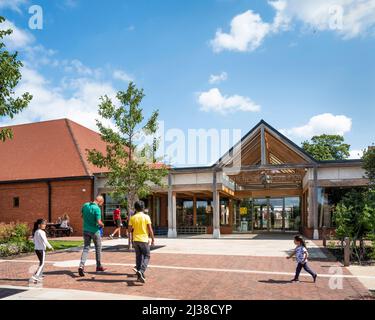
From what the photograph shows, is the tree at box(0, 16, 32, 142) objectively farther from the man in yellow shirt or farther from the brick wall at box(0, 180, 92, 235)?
the brick wall at box(0, 180, 92, 235)

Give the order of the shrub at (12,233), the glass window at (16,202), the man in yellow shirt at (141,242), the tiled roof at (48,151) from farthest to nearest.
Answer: the glass window at (16,202)
the tiled roof at (48,151)
the shrub at (12,233)
the man in yellow shirt at (141,242)

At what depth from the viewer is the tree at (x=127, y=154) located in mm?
16438

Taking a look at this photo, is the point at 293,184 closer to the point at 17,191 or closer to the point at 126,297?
the point at 17,191

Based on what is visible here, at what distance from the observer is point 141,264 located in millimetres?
8758

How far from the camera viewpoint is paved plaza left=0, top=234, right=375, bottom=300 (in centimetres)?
749

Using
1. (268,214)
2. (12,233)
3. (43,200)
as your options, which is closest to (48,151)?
(43,200)

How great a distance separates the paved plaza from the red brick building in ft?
39.2

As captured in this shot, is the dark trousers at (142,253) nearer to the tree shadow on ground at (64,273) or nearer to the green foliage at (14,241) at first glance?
the tree shadow on ground at (64,273)

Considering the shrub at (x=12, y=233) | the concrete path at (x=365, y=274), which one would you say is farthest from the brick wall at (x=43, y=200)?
the concrete path at (x=365, y=274)

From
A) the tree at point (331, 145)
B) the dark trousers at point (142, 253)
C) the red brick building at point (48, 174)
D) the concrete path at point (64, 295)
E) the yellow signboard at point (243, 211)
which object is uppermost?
the tree at point (331, 145)

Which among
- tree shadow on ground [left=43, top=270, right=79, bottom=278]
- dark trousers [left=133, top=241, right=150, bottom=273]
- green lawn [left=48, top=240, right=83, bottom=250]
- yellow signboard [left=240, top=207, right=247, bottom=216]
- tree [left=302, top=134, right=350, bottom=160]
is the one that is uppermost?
tree [left=302, top=134, right=350, bottom=160]

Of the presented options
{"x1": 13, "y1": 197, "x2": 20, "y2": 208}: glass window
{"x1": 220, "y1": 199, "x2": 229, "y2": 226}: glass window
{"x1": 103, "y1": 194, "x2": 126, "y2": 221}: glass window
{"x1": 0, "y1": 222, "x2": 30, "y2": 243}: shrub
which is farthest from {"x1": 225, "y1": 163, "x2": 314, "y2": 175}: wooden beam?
{"x1": 13, "y1": 197, "x2": 20, "y2": 208}: glass window

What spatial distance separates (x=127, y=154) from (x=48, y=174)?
38.9 feet

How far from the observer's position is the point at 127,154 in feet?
55.0
